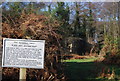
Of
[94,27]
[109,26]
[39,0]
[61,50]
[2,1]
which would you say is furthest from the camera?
[94,27]

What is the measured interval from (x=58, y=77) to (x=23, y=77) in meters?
1.62

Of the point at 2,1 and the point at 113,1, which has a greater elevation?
the point at 113,1

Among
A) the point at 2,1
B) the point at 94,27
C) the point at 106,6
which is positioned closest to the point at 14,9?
the point at 2,1

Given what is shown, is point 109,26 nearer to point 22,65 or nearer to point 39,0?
point 39,0

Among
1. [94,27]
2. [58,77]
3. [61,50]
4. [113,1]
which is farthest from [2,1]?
[94,27]

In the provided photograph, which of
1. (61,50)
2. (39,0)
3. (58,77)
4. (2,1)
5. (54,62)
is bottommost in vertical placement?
(58,77)

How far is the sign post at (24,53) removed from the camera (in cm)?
436

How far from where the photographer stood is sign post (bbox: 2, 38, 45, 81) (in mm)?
4363

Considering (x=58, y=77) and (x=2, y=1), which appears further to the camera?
(x=2, y=1)

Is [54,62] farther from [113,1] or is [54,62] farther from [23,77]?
[113,1]

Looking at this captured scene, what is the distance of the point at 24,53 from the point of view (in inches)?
173

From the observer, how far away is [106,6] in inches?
651

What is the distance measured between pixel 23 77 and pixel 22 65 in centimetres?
37

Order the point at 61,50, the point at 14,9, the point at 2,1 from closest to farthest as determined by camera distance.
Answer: the point at 61,50
the point at 14,9
the point at 2,1
